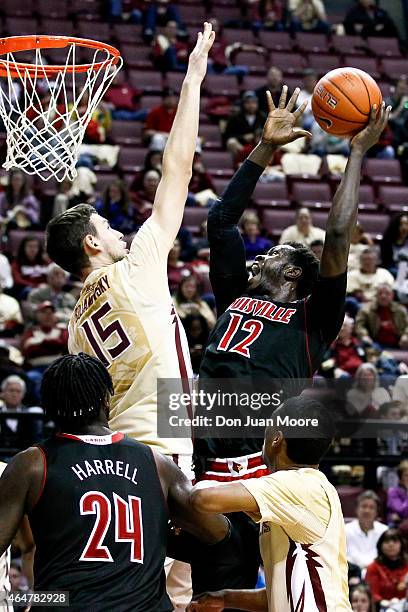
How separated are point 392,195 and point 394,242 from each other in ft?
7.04

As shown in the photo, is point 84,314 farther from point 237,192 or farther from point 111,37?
point 111,37

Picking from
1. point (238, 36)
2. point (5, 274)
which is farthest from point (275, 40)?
point (5, 274)

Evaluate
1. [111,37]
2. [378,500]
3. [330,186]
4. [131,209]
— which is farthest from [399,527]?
[111,37]

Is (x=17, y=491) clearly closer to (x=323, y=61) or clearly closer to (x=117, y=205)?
(x=117, y=205)

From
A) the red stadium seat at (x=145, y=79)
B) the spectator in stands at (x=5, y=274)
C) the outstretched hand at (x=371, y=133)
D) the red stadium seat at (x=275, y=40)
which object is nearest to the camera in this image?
the outstretched hand at (x=371, y=133)

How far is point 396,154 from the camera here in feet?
50.5

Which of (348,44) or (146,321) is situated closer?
(146,321)

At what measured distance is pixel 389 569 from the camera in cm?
857

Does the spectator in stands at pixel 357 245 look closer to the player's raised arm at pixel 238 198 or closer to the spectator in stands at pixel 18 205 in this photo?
the spectator in stands at pixel 18 205

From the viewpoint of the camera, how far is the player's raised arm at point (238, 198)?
484 cm

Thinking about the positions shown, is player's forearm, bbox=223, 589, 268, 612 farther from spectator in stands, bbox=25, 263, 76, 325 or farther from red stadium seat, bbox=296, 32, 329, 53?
red stadium seat, bbox=296, 32, 329, 53

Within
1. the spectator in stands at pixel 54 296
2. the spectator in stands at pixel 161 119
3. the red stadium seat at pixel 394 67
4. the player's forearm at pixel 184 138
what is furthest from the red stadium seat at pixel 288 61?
the player's forearm at pixel 184 138

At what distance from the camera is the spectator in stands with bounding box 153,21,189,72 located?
15961mm

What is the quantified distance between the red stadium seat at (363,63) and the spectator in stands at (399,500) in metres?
8.94
